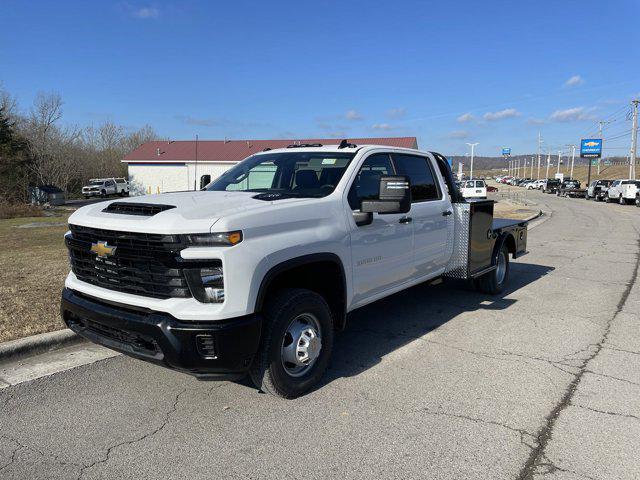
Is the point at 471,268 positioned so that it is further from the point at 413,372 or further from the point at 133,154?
the point at 133,154

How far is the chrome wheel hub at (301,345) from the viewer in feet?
12.8

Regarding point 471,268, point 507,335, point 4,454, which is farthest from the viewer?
point 471,268

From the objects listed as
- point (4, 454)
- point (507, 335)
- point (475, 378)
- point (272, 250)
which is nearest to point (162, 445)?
point (4, 454)

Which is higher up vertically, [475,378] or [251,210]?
[251,210]

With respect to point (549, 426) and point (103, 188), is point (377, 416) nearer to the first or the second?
point (549, 426)

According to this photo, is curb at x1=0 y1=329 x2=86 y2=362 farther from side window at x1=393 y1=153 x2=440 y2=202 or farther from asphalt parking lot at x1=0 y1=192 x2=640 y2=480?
side window at x1=393 y1=153 x2=440 y2=202

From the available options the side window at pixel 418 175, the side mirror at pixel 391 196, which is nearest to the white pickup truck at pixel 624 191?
the side window at pixel 418 175

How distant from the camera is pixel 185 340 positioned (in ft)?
10.7

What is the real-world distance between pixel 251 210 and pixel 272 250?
31 cm

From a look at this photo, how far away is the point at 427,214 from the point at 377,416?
252cm

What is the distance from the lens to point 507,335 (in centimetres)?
570

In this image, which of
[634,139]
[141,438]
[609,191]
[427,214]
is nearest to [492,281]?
[427,214]

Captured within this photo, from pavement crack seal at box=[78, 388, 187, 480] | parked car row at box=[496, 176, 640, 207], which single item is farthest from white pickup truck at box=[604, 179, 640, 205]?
pavement crack seal at box=[78, 388, 187, 480]

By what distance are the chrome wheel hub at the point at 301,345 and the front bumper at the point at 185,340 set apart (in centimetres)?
46
